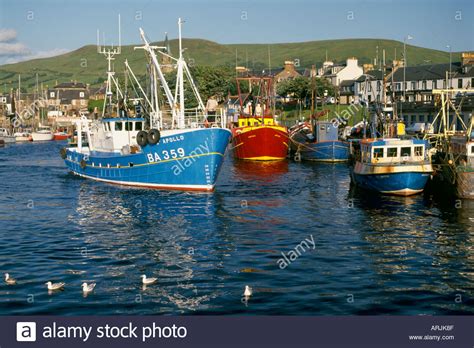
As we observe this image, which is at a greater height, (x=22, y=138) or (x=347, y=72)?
(x=347, y=72)

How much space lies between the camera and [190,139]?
50281 millimetres

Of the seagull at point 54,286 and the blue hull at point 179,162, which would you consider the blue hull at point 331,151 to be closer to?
the blue hull at point 179,162

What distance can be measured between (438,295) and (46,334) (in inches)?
584

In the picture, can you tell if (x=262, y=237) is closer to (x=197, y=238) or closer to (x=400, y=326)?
(x=197, y=238)

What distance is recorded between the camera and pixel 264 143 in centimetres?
8538

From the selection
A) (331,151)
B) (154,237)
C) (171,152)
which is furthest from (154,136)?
(331,151)

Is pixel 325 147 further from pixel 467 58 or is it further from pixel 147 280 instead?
pixel 467 58

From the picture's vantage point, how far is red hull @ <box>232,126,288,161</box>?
8444 centimetres

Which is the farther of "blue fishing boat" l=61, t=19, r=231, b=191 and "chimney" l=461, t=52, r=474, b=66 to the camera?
"chimney" l=461, t=52, r=474, b=66

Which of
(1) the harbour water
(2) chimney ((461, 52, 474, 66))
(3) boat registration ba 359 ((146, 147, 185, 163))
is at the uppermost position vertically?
(2) chimney ((461, 52, 474, 66))

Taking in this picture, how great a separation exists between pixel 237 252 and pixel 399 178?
20.5m

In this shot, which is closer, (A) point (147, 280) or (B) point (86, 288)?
(B) point (86, 288)

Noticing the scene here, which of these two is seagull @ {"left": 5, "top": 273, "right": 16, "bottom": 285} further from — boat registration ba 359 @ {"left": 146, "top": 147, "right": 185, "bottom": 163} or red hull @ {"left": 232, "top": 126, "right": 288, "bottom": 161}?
red hull @ {"left": 232, "top": 126, "right": 288, "bottom": 161}

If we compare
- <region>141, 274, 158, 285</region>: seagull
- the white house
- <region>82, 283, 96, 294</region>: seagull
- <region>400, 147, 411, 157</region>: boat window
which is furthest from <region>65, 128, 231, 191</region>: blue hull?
the white house
